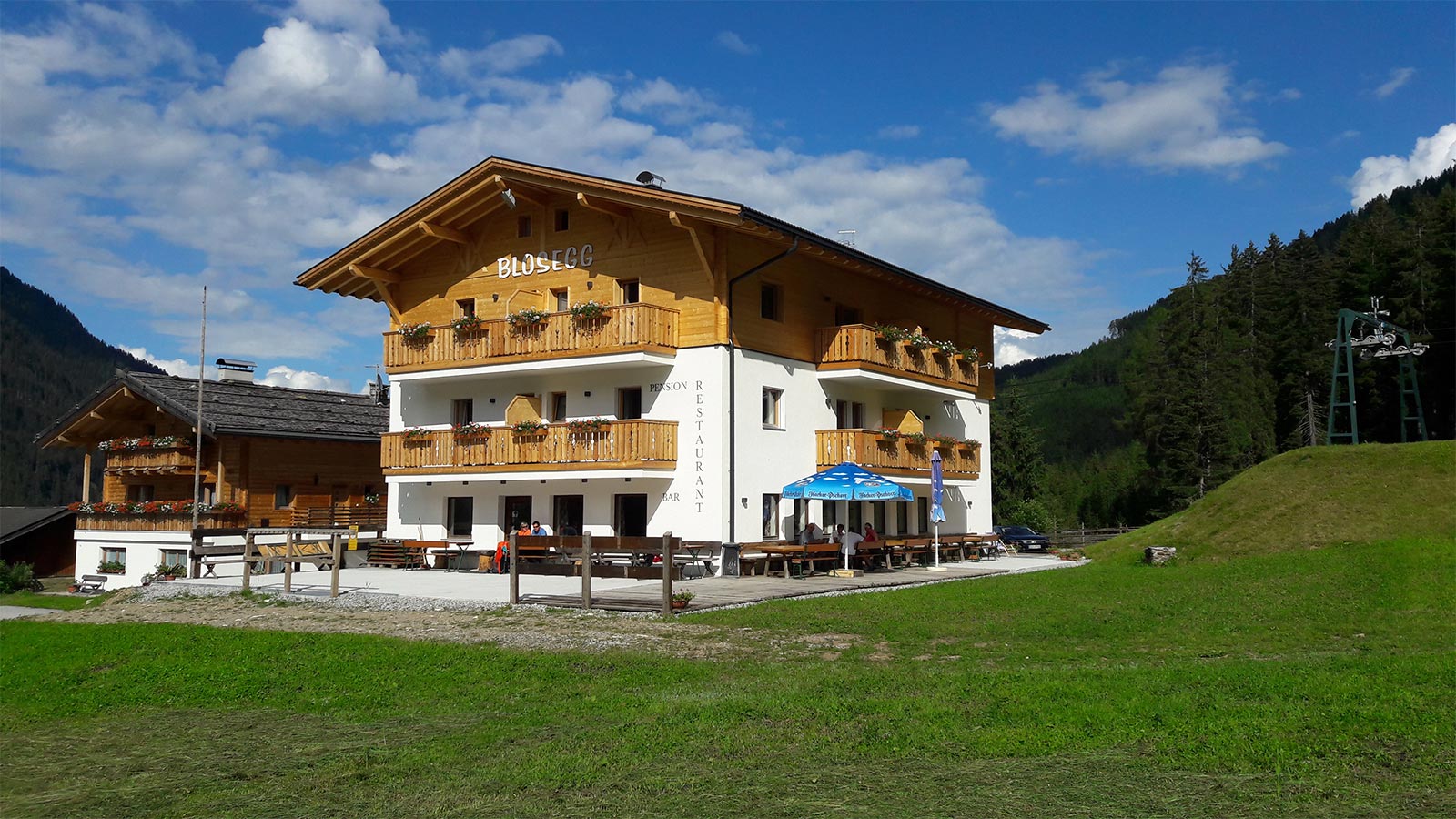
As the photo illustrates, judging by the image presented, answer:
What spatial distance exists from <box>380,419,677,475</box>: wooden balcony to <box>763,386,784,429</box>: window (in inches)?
107

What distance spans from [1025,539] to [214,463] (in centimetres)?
3155

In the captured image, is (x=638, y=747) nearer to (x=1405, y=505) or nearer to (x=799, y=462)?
(x=799, y=462)

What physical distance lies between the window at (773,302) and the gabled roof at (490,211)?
1.47 m

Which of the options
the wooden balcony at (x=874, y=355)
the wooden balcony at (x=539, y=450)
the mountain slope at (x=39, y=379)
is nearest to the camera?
the wooden balcony at (x=539, y=450)

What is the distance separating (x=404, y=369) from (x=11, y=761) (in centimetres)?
2240

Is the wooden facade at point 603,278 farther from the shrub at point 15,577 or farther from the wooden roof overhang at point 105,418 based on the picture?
the shrub at point 15,577

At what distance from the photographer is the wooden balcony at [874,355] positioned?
28.9 meters

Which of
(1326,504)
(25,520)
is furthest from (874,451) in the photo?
(25,520)

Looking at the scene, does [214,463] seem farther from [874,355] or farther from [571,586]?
[874,355]

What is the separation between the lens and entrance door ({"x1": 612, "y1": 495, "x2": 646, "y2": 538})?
90.6 feet

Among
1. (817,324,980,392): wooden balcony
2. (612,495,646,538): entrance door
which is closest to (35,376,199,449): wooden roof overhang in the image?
(612,495,646,538): entrance door

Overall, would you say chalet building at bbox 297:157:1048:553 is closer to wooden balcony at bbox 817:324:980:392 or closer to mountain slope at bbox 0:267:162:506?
wooden balcony at bbox 817:324:980:392

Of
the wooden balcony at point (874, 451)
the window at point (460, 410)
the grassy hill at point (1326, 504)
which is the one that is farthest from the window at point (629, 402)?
the grassy hill at point (1326, 504)

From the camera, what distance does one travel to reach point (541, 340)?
28.0m
